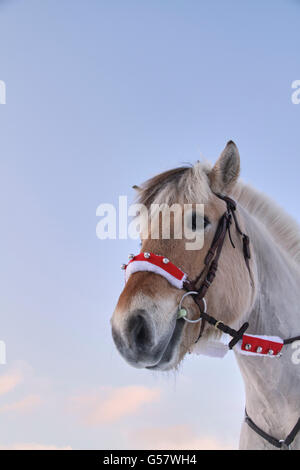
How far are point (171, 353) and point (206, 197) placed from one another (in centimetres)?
141

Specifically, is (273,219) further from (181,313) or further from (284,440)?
(284,440)

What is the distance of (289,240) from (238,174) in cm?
119

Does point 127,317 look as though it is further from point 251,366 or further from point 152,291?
point 251,366

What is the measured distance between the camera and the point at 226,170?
3.68 meters

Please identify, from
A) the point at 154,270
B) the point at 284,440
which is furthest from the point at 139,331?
the point at 284,440

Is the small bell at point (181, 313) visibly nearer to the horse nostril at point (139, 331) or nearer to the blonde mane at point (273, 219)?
the horse nostril at point (139, 331)

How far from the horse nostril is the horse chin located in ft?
0.81

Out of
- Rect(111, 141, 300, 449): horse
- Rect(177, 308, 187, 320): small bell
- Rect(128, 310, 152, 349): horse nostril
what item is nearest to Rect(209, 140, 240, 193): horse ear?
Rect(111, 141, 300, 449): horse

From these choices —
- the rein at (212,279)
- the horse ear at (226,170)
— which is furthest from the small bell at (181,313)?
the horse ear at (226,170)

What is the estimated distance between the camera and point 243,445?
3967 millimetres

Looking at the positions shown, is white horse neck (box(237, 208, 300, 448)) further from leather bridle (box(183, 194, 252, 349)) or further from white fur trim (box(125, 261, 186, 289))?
white fur trim (box(125, 261, 186, 289))

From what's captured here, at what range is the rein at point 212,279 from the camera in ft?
10.1

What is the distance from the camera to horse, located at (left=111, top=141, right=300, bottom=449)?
292 centimetres
